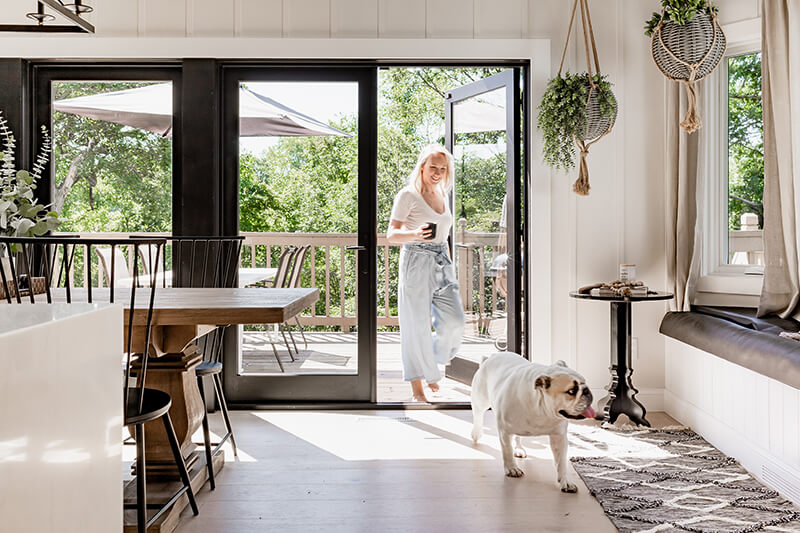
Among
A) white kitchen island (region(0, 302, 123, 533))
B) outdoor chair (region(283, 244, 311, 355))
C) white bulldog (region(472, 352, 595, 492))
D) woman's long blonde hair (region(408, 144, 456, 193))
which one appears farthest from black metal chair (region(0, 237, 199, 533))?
woman's long blonde hair (region(408, 144, 456, 193))

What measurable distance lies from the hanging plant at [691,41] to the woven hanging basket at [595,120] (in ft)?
1.41

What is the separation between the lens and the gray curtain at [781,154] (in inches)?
115

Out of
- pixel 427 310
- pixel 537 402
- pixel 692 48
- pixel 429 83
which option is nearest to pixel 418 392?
pixel 427 310

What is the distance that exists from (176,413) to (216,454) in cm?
39

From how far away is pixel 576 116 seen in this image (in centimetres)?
349

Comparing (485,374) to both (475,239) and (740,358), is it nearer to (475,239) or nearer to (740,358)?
(740,358)

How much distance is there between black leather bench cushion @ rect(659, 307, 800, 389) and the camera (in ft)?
8.02

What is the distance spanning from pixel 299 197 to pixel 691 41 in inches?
91.6

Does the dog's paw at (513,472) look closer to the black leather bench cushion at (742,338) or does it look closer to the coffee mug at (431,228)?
the black leather bench cushion at (742,338)

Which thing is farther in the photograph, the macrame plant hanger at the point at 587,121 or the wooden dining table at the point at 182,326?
the macrame plant hanger at the point at 587,121

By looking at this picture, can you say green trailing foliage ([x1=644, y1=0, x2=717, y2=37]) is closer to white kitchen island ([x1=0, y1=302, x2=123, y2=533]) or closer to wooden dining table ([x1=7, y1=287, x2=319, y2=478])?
wooden dining table ([x1=7, y1=287, x2=319, y2=478])

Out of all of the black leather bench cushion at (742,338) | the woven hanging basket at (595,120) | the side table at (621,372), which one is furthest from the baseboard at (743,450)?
the woven hanging basket at (595,120)

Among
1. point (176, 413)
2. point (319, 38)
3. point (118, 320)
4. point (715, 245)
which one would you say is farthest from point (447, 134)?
point (118, 320)

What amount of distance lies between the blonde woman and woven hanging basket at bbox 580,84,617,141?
3.34 feet
